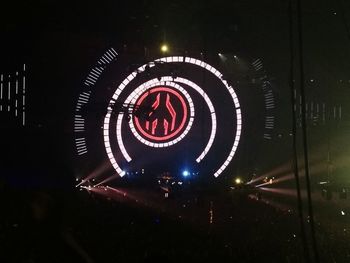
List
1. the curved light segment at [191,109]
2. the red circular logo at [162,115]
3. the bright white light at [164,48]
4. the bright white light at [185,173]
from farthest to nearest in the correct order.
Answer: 1. the bright white light at [185,173]
2. the red circular logo at [162,115]
3. the bright white light at [164,48]
4. the curved light segment at [191,109]

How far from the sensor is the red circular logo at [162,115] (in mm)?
17375

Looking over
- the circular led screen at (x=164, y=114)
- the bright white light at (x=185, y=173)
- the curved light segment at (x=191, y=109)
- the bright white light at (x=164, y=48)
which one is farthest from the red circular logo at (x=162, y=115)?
the bright white light at (x=185, y=173)

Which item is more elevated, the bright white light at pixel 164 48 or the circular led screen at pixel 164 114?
the bright white light at pixel 164 48

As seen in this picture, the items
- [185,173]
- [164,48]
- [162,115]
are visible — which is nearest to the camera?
[164,48]

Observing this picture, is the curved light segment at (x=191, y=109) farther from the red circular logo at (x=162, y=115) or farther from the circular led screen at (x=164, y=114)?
the red circular logo at (x=162, y=115)

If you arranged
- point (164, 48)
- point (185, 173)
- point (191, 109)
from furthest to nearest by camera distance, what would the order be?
point (185, 173)
point (191, 109)
point (164, 48)

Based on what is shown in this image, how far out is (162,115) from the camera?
17.8 metres

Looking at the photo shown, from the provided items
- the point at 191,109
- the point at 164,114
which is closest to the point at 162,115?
the point at 164,114

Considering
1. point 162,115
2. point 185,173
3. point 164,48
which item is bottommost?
point 185,173

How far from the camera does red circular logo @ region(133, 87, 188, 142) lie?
17.4 meters

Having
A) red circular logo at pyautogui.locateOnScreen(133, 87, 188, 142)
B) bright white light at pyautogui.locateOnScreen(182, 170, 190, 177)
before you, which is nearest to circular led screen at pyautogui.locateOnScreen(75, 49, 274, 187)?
red circular logo at pyautogui.locateOnScreen(133, 87, 188, 142)

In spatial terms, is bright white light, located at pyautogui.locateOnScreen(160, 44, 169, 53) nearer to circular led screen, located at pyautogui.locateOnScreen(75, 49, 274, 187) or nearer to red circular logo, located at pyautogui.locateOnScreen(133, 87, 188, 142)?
circular led screen, located at pyautogui.locateOnScreen(75, 49, 274, 187)

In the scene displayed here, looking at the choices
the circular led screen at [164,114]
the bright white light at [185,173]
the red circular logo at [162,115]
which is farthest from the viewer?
the bright white light at [185,173]

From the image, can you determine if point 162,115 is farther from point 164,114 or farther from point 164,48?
point 164,48
